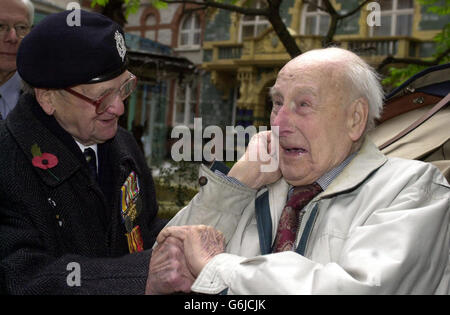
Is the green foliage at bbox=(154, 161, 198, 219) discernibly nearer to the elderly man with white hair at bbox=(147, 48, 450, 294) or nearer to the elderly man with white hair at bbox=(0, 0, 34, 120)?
the elderly man with white hair at bbox=(0, 0, 34, 120)

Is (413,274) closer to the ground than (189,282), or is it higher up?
higher up

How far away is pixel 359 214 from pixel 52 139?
1327 millimetres

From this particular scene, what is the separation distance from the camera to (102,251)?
7.33ft

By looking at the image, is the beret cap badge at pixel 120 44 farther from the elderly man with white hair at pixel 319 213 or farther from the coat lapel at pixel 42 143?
the elderly man with white hair at pixel 319 213

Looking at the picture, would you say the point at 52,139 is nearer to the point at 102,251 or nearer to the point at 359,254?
the point at 102,251

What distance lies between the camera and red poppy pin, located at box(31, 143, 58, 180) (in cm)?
209

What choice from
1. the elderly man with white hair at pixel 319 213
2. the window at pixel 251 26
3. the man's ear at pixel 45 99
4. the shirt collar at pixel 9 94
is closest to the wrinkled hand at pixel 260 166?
the elderly man with white hair at pixel 319 213

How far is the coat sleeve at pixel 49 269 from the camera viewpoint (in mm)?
1879

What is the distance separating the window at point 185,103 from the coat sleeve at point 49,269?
22.7 metres

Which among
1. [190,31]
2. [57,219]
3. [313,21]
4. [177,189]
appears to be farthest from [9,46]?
[190,31]

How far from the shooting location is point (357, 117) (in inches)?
77.8

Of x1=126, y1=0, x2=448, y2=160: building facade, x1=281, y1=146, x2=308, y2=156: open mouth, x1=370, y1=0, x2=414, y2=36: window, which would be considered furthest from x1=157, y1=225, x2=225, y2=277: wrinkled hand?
x1=370, y1=0, x2=414, y2=36: window

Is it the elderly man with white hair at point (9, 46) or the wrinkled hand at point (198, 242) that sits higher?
the elderly man with white hair at point (9, 46)

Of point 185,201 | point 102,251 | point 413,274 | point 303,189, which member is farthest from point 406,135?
point 185,201
